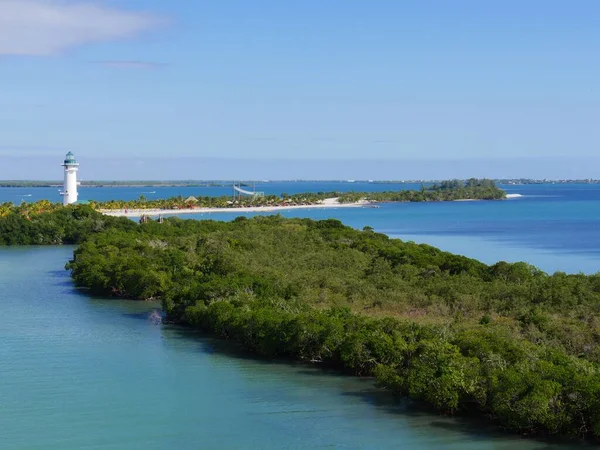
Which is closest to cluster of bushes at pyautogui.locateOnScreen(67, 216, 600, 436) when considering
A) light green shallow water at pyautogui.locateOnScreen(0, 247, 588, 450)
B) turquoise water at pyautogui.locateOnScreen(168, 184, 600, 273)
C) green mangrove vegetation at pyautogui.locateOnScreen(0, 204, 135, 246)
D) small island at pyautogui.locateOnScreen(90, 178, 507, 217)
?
light green shallow water at pyautogui.locateOnScreen(0, 247, 588, 450)

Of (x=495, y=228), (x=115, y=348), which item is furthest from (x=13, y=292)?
(x=495, y=228)

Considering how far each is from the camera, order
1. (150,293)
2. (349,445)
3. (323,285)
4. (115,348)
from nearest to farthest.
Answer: (349,445) < (115,348) < (323,285) < (150,293)

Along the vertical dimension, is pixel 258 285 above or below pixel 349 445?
above

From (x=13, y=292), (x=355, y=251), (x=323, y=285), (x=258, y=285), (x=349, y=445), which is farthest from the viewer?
(x=355, y=251)

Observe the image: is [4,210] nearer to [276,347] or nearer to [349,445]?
[276,347]

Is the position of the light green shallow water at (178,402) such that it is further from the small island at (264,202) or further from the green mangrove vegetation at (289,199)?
the green mangrove vegetation at (289,199)

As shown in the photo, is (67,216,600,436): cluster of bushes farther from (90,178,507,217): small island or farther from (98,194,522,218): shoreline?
(90,178,507,217): small island
